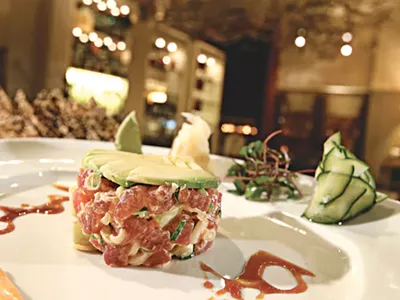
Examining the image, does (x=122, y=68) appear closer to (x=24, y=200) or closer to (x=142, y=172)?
(x=24, y=200)

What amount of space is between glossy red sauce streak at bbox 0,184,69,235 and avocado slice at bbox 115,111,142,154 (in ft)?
1.16

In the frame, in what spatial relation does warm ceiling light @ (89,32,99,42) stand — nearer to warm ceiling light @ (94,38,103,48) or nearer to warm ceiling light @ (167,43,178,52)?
warm ceiling light @ (94,38,103,48)

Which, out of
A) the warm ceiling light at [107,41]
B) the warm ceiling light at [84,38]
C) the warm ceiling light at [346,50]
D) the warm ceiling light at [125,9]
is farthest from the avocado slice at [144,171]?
the warm ceiling light at [346,50]

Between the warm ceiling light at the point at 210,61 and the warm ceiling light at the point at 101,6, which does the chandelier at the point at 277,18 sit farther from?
the warm ceiling light at the point at 210,61

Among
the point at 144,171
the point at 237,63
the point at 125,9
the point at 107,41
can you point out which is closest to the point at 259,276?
the point at 144,171

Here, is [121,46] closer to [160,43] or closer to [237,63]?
[160,43]

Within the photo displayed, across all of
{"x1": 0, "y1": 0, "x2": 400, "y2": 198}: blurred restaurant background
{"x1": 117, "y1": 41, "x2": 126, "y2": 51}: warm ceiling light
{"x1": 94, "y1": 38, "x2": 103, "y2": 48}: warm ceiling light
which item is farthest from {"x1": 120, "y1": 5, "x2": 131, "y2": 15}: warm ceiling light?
{"x1": 94, "y1": 38, "x2": 103, "y2": 48}: warm ceiling light

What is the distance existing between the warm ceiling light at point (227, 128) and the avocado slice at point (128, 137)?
6.12 m

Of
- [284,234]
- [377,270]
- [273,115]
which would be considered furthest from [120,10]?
[377,270]

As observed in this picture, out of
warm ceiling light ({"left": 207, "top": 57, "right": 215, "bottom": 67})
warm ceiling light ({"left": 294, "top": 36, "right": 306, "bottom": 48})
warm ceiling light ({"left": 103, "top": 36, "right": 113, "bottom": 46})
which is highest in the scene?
warm ceiling light ({"left": 294, "top": 36, "right": 306, "bottom": 48})

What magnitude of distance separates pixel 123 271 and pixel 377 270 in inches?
30.2

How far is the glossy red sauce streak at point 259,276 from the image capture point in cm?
118

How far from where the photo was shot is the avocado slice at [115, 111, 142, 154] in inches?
79.1

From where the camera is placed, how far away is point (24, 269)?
113 cm
